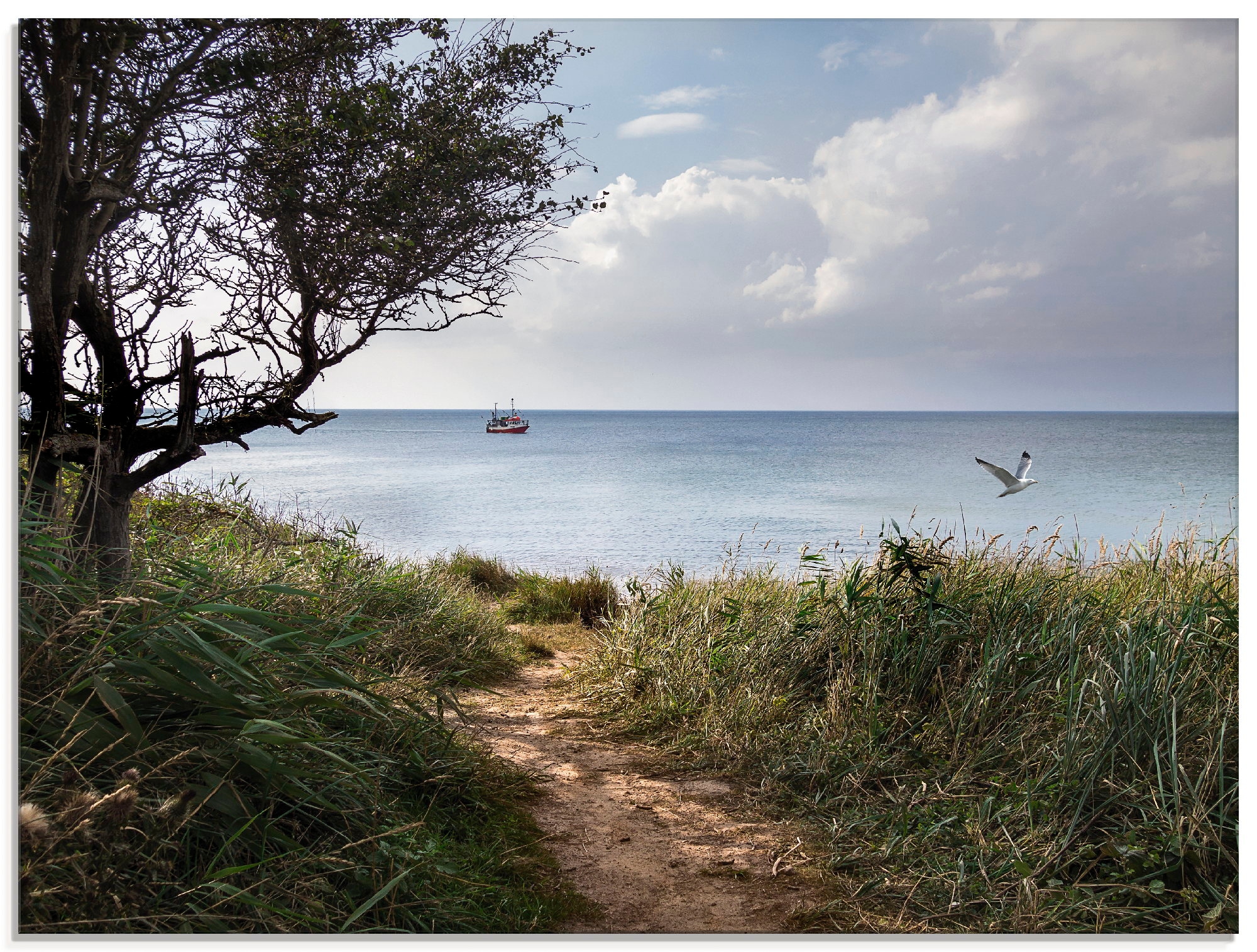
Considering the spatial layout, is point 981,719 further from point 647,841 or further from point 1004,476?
point 647,841

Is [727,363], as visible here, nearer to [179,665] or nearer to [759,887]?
[759,887]

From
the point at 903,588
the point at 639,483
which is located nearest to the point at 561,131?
the point at 903,588

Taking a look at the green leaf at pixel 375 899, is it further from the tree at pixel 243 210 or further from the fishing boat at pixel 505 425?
the fishing boat at pixel 505 425

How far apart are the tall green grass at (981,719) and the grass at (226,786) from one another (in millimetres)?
1183

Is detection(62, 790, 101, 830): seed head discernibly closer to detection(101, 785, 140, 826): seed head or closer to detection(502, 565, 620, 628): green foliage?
detection(101, 785, 140, 826): seed head

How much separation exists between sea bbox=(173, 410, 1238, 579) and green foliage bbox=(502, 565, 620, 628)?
1.46 meters

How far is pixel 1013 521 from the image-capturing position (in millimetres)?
19578

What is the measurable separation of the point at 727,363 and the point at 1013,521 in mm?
14629

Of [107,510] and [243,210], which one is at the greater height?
[243,210]

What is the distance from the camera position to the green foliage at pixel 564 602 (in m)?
7.48

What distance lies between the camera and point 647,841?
2.86 meters

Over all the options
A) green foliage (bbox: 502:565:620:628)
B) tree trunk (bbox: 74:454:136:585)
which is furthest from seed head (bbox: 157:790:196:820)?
green foliage (bbox: 502:565:620:628)

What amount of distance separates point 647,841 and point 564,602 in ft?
15.7

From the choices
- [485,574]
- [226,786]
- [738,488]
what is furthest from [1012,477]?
[738,488]
